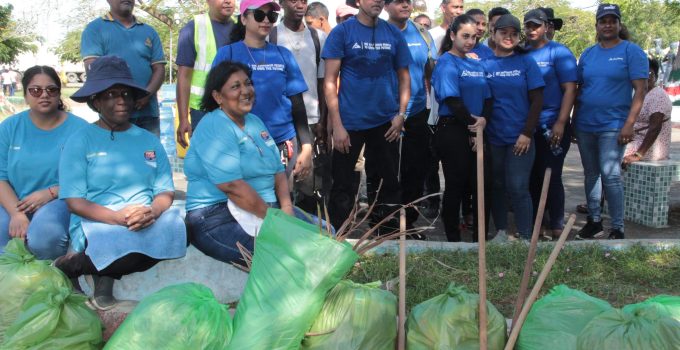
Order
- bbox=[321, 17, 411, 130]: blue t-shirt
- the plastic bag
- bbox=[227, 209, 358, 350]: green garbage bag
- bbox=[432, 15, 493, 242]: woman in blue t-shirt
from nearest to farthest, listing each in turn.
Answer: bbox=[227, 209, 358, 350]: green garbage bag, the plastic bag, bbox=[321, 17, 411, 130]: blue t-shirt, bbox=[432, 15, 493, 242]: woman in blue t-shirt

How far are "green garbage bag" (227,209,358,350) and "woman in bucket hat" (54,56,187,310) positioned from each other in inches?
42.7

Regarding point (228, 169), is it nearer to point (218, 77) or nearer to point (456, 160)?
point (218, 77)

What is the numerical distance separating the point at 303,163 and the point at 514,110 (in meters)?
1.72

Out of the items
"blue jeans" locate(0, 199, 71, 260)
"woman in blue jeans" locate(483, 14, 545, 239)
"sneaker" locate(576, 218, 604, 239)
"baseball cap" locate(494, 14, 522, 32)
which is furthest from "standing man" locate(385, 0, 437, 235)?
"blue jeans" locate(0, 199, 71, 260)

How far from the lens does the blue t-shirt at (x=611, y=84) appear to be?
5.46 m

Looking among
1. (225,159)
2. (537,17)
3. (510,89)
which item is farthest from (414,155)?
(225,159)

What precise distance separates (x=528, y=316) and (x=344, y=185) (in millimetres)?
2525

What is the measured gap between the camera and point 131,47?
5.21 metres

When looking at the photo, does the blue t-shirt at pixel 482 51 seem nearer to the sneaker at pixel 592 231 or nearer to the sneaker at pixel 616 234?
the sneaker at pixel 592 231

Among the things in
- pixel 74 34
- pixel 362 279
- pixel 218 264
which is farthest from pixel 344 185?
pixel 74 34

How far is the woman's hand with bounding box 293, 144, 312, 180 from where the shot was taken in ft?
15.4

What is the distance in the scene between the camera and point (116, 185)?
389 cm

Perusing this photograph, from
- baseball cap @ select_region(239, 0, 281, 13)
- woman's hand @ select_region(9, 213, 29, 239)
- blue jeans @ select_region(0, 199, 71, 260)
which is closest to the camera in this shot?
blue jeans @ select_region(0, 199, 71, 260)

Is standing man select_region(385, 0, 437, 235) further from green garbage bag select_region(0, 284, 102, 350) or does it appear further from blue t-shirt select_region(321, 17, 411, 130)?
green garbage bag select_region(0, 284, 102, 350)
